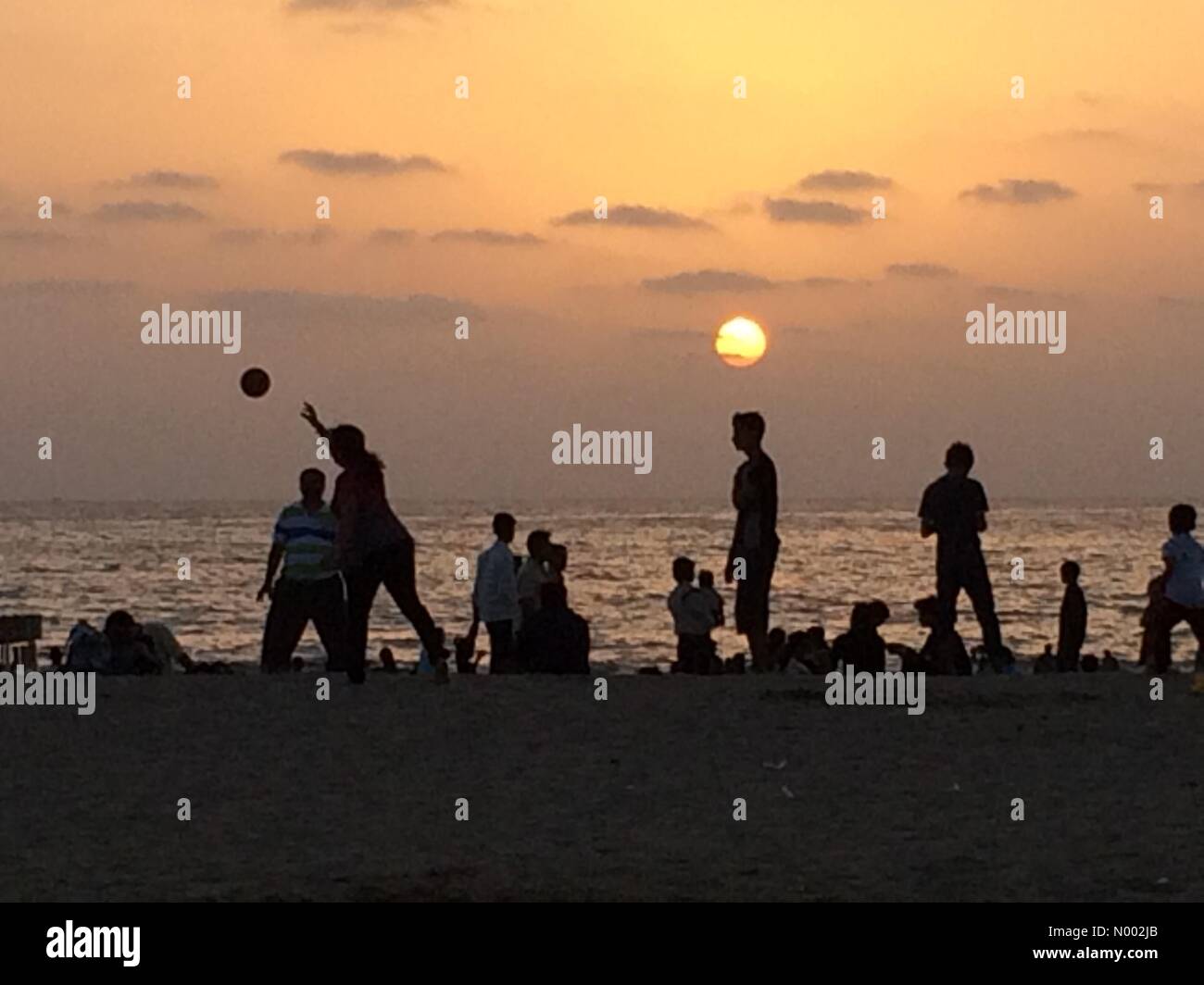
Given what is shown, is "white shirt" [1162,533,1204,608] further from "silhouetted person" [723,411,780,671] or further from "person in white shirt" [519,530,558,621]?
"person in white shirt" [519,530,558,621]

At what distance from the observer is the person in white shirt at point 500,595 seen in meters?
20.5

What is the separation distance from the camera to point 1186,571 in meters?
19.7

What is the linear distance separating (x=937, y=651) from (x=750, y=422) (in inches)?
128

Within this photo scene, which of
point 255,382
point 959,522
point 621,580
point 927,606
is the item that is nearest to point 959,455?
point 959,522

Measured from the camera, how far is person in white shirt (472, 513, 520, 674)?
20469 millimetres

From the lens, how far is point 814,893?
9.77 m

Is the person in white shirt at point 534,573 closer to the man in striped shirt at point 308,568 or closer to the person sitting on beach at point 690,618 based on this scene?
the person sitting on beach at point 690,618

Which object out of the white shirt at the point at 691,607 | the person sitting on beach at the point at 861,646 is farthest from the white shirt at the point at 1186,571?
the white shirt at the point at 691,607

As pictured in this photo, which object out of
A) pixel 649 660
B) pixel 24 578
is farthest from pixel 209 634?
pixel 24 578

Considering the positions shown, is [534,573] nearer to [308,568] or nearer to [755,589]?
[308,568]

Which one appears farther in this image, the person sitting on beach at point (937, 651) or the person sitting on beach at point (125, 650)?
the person sitting on beach at point (125, 650)

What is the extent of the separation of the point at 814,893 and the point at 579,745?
490cm

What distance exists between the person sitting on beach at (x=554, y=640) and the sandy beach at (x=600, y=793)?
1275 mm
